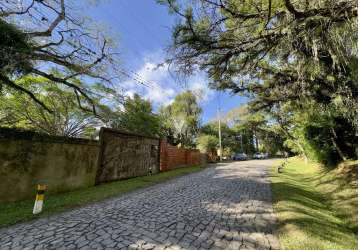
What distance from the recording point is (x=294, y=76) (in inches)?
231

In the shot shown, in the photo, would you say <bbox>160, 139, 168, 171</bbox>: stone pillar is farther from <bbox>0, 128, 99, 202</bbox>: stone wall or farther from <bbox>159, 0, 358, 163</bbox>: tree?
<bbox>159, 0, 358, 163</bbox>: tree

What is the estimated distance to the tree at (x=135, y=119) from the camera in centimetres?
1794

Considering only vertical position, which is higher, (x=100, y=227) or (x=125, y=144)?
(x=125, y=144)

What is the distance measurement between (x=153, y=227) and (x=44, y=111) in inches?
555

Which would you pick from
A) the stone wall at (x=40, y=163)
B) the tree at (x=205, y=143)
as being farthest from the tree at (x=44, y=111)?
the tree at (x=205, y=143)

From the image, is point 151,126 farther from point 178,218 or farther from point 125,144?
point 178,218

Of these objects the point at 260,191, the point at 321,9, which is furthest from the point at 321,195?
the point at 321,9

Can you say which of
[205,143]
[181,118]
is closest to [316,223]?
[181,118]

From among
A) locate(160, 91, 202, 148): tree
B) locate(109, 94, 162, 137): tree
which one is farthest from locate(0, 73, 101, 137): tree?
locate(160, 91, 202, 148): tree

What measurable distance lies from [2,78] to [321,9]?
7.41m

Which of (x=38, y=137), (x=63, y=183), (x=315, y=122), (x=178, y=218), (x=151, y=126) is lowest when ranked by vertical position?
(x=178, y=218)

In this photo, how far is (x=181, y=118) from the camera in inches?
1166

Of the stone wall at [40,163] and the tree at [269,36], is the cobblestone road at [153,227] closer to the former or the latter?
the stone wall at [40,163]

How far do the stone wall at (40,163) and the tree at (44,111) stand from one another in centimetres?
485
